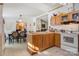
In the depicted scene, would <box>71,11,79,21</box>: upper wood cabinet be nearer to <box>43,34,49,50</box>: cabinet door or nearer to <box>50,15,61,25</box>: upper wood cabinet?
<box>50,15,61,25</box>: upper wood cabinet

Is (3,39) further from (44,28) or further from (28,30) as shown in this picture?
(44,28)

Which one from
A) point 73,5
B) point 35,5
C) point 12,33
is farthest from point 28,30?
point 73,5

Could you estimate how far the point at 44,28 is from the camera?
79.0 inches

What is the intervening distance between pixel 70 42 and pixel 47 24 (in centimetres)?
43

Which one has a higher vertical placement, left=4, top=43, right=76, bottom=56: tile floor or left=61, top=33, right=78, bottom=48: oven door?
left=61, top=33, right=78, bottom=48: oven door

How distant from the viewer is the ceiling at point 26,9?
6.45 ft

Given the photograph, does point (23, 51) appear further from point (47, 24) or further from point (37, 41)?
point (47, 24)

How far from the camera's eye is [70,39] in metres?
1.97

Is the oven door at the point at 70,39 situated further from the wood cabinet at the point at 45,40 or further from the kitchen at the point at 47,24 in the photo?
the wood cabinet at the point at 45,40

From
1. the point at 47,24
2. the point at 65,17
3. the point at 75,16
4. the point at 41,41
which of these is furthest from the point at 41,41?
the point at 75,16

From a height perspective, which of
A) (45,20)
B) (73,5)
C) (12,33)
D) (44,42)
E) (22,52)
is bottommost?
(22,52)

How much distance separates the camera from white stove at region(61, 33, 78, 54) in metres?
1.93

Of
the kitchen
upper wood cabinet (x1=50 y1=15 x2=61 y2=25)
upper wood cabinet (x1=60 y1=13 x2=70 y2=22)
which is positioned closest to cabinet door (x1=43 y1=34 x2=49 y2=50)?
the kitchen

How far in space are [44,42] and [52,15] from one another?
1.39ft
